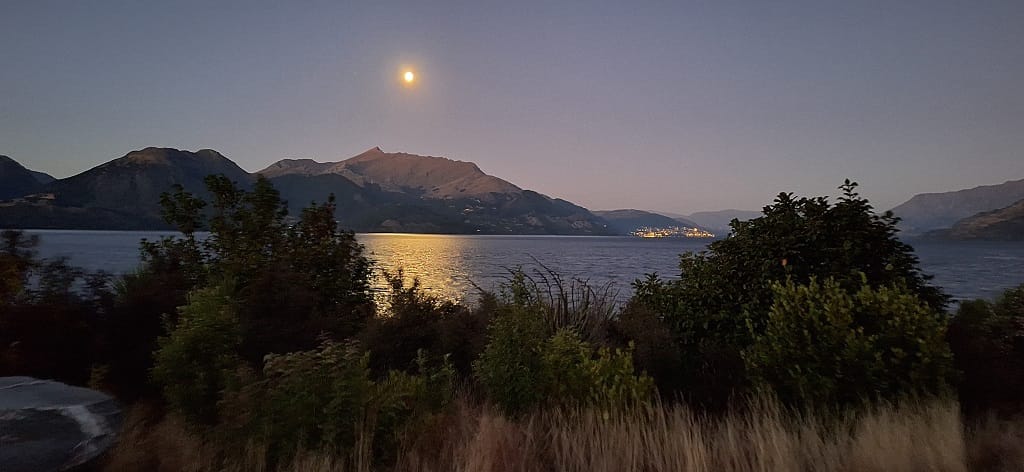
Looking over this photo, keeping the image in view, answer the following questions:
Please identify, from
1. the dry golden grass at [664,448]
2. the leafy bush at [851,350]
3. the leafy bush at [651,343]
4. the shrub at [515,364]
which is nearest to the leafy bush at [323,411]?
the dry golden grass at [664,448]

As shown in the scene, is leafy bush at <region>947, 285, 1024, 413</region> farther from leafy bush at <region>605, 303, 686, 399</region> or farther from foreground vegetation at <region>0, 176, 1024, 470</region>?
leafy bush at <region>605, 303, 686, 399</region>

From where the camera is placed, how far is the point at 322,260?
1173 cm

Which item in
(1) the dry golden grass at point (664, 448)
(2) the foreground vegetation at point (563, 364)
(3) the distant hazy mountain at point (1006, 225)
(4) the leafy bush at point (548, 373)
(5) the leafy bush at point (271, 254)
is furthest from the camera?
(3) the distant hazy mountain at point (1006, 225)

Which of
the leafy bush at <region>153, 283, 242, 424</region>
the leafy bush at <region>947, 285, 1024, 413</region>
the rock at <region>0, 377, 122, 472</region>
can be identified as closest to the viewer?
the rock at <region>0, 377, 122, 472</region>

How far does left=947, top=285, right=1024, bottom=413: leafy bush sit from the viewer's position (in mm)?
6387

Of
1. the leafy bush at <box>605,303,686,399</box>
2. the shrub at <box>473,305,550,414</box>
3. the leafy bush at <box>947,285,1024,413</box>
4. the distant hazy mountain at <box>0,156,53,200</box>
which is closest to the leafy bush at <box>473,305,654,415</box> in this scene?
the shrub at <box>473,305,550,414</box>

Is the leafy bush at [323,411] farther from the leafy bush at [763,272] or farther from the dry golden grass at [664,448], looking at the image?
the leafy bush at [763,272]

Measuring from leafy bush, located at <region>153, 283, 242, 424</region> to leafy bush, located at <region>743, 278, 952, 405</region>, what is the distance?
631cm

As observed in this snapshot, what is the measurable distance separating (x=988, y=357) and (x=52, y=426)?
1050 centimetres

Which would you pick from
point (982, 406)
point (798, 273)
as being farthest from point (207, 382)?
point (982, 406)

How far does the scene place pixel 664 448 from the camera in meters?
4.48

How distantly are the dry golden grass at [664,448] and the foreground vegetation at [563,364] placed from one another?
0.03m

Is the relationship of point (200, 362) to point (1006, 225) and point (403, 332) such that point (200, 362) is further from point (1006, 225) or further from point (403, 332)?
point (1006, 225)

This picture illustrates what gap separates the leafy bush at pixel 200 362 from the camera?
5.50 m
